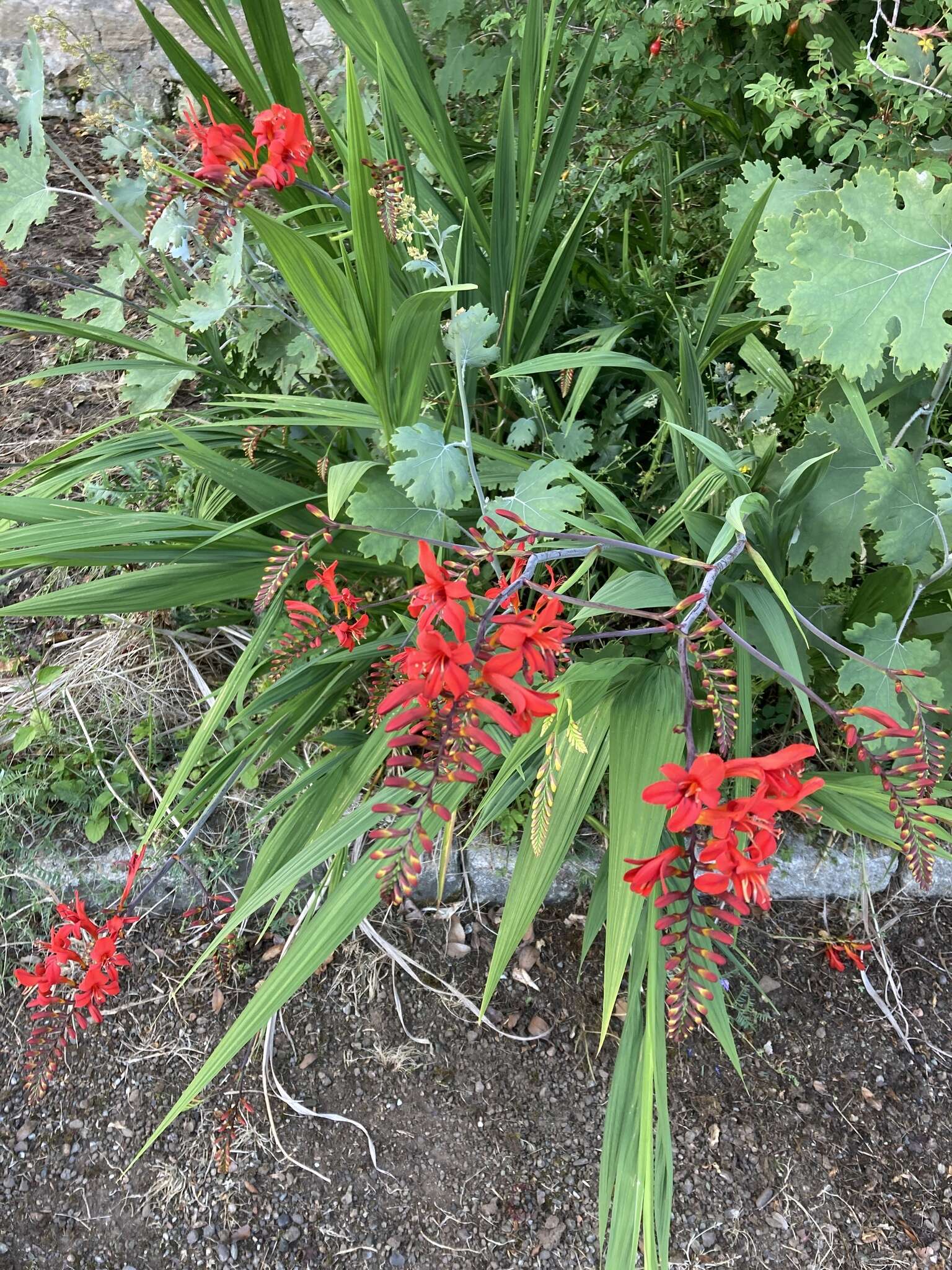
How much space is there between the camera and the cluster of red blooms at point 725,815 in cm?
65

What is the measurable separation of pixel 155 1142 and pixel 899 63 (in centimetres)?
211

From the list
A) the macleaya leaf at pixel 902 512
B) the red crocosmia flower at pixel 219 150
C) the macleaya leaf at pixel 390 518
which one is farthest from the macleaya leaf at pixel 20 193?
the macleaya leaf at pixel 902 512

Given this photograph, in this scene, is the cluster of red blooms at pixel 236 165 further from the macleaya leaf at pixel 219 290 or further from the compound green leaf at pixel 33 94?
the compound green leaf at pixel 33 94

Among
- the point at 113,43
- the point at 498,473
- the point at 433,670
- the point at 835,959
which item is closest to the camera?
the point at 433,670

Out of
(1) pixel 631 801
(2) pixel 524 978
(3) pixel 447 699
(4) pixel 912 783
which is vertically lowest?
(2) pixel 524 978

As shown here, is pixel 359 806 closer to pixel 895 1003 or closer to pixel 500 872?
pixel 500 872

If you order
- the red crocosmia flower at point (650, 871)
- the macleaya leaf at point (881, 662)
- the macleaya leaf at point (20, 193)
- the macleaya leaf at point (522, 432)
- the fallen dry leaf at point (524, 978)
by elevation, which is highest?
the macleaya leaf at point (20, 193)

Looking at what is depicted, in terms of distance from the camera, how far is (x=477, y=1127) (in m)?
A: 1.42

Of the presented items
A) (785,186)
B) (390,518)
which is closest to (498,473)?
(390,518)

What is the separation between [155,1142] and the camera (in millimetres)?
1468

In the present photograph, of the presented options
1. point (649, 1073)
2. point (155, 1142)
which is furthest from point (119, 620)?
point (649, 1073)

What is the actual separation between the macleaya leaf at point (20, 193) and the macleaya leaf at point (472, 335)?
2.17 feet

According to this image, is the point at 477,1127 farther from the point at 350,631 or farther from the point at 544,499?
the point at 544,499

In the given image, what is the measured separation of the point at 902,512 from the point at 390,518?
0.71 m
